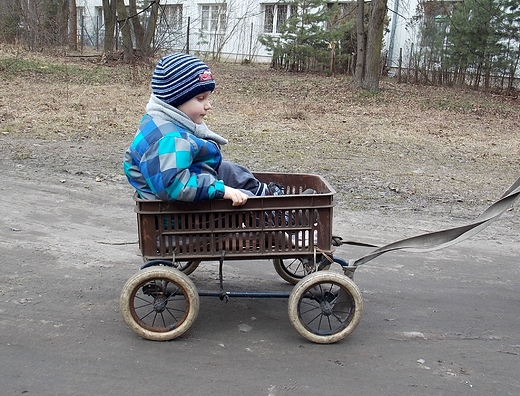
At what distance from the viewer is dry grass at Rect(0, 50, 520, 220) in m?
7.74

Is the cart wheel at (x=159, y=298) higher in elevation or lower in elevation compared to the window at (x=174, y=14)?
lower

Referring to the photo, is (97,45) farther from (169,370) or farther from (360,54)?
(169,370)

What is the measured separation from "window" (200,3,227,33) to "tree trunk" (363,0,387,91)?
15.0 m

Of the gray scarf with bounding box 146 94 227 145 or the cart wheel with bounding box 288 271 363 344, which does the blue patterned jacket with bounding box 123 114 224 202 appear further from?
the cart wheel with bounding box 288 271 363 344

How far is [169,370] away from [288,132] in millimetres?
8419

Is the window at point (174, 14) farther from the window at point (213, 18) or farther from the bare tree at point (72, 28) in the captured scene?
the bare tree at point (72, 28)

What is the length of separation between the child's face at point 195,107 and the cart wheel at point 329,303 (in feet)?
3.83

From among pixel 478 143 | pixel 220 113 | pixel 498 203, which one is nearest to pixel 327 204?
pixel 498 203

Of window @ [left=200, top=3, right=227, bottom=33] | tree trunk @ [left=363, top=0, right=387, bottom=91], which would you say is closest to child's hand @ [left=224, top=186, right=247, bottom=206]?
tree trunk @ [left=363, top=0, right=387, bottom=91]

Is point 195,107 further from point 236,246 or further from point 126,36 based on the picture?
point 126,36

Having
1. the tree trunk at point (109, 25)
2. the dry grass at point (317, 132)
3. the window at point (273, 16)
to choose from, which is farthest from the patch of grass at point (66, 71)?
the window at point (273, 16)

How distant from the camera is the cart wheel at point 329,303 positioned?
348 centimetres

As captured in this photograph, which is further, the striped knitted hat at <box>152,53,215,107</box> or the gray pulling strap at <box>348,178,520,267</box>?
the gray pulling strap at <box>348,178,520,267</box>

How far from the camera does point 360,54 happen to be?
65.5 feet
